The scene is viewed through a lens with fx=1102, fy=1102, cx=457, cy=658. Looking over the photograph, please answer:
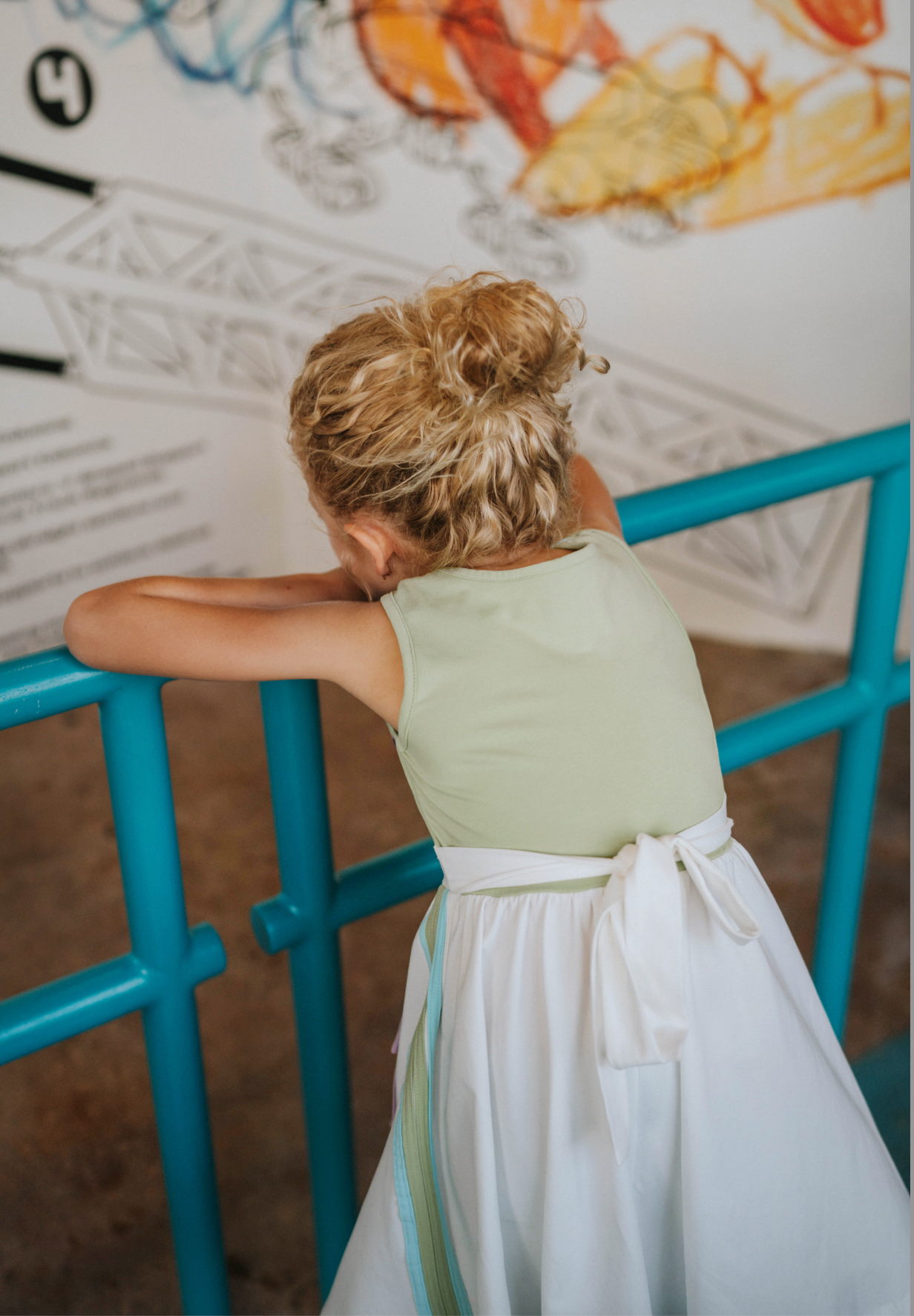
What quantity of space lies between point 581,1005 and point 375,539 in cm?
42

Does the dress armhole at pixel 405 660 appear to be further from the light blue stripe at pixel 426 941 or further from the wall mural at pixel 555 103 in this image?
the wall mural at pixel 555 103

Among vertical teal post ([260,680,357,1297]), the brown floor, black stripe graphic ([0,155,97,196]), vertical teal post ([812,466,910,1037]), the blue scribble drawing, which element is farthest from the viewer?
the blue scribble drawing

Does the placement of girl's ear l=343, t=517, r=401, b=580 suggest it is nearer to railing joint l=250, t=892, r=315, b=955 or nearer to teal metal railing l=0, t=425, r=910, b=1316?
teal metal railing l=0, t=425, r=910, b=1316

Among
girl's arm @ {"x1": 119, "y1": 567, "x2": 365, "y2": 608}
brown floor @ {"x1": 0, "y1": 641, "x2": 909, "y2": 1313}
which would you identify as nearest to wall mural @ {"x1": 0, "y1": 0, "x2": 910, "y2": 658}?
brown floor @ {"x1": 0, "y1": 641, "x2": 909, "y2": 1313}

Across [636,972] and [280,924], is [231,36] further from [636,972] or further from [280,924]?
[636,972]

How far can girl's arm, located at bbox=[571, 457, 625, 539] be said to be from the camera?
104 centimetres

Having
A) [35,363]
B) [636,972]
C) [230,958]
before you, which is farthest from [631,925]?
[35,363]

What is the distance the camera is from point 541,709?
34.4 inches

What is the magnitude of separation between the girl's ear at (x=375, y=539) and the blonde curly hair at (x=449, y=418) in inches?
0.5

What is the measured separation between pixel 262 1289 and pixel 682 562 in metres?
2.33

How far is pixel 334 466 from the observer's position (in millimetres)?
890

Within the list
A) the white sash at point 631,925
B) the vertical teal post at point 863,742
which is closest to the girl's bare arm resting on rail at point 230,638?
the white sash at point 631,925

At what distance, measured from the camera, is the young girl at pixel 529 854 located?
86 centimetres

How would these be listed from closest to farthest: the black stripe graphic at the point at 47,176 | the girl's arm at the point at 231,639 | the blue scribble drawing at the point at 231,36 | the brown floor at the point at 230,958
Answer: the girl's arm at the point at 231,639 < the brown floor at the point at 230,958 < the black stripe graphic at the point at 47,176 < the blue scribble drawing at the point at 231,36
